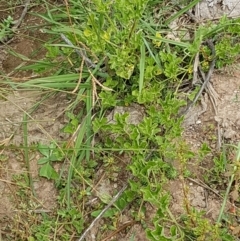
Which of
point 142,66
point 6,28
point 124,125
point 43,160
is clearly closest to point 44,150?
point 43,160

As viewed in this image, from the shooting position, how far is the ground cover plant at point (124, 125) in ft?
7.97

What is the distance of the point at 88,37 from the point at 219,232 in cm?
96

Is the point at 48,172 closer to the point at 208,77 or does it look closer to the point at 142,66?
the point at 142,66

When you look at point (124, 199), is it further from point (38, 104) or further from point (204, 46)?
point (204, 46)

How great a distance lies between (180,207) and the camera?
2443 millimetres

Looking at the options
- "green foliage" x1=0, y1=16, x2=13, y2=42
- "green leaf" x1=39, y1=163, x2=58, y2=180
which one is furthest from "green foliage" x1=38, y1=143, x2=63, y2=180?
"green foliage" x1=0, y1=16, x2=13, y2=42

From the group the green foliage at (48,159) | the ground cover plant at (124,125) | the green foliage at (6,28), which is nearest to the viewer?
the ground cover plant at (124,125)

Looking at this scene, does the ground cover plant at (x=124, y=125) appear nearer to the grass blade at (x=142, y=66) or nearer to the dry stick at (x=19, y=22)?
the grass blade at (x=142, y=66)

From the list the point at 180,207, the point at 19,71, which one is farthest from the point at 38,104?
the point at 180,207

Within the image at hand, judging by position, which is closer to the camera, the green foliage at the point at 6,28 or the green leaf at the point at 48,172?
the green leaf at the point at 48,172

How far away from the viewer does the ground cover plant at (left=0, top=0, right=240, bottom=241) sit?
243 centimetres

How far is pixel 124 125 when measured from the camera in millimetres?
2512

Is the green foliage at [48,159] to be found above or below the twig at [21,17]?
below

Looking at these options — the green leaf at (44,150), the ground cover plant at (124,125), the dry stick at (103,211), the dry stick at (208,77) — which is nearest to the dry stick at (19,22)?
the ground cover plant at (124,125)
